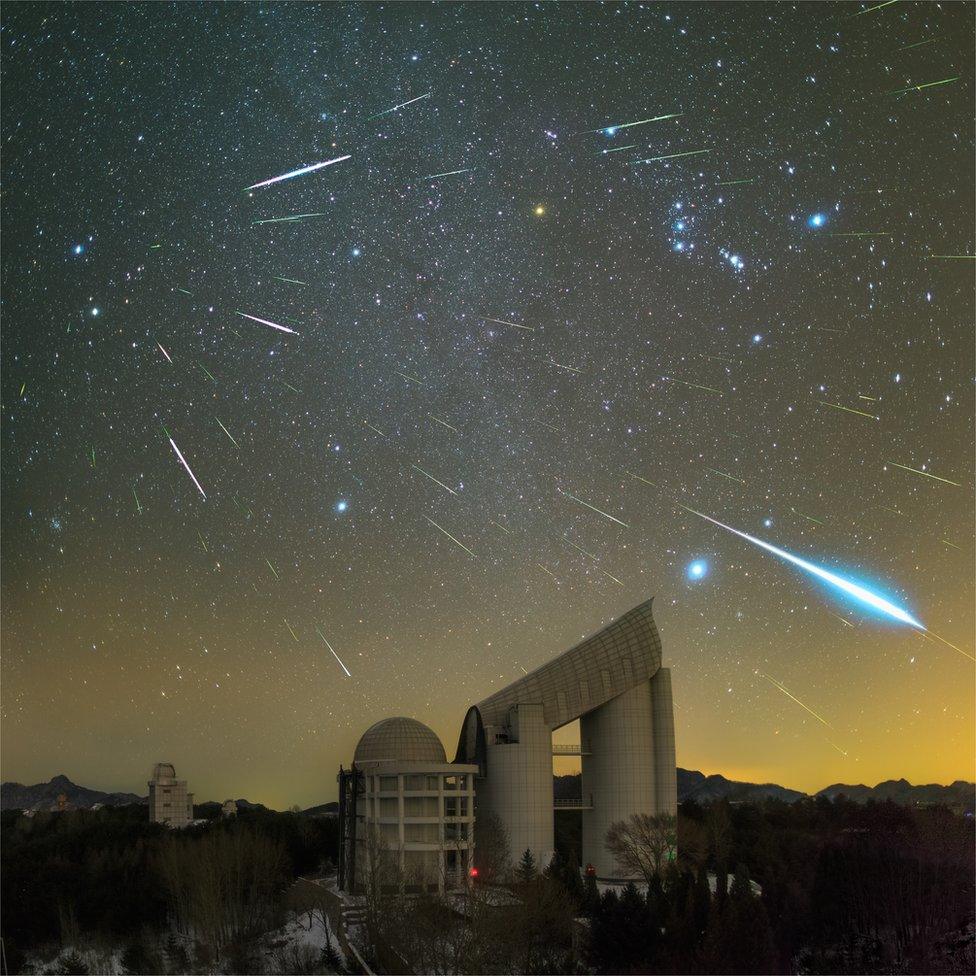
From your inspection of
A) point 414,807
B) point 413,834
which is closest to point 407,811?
point 414,807

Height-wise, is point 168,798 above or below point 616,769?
below

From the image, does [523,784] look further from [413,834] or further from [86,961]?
[86,961]

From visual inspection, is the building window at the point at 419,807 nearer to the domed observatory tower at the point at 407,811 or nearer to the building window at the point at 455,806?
the domed observatory tower at the point at 407,811

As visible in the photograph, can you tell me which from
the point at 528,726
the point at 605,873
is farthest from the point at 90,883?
the point at 605,873

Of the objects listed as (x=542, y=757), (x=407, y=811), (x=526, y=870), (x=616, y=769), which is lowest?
(x=526, y=870)

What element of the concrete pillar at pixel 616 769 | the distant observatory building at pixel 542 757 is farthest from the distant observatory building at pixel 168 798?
the concrete pillar at pixel 616 769

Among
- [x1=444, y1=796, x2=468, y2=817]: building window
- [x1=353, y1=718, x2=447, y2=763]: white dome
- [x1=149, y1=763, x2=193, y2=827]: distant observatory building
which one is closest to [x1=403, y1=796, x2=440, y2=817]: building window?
[x1=444, y1=796, x2=468, y2=817]: building window

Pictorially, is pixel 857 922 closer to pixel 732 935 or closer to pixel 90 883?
pixel 732 935

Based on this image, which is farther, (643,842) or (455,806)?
(643,842)

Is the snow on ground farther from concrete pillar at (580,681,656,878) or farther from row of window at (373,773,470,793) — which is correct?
concrete pillar at (580,681,656,878)
